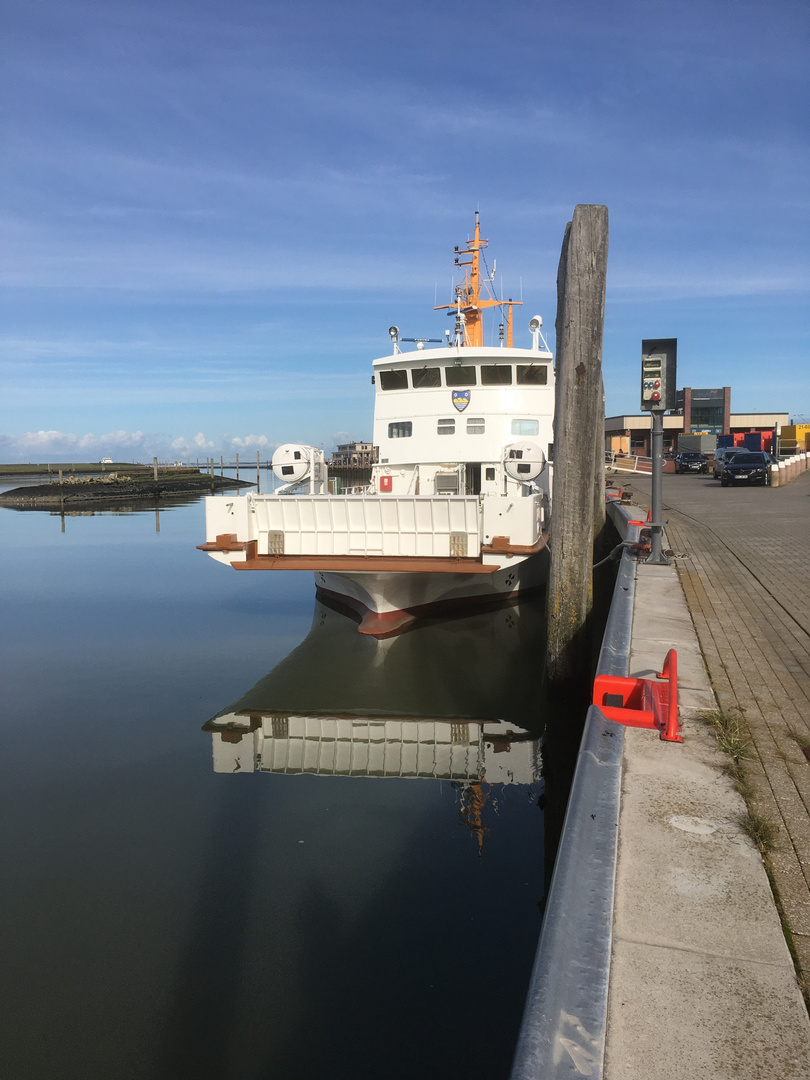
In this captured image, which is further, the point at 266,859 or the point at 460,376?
the point at 460,376

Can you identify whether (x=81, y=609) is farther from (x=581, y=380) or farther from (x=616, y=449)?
(x=616, y=449)

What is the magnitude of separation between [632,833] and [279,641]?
30.9 ft

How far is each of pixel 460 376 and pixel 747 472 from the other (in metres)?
17.4

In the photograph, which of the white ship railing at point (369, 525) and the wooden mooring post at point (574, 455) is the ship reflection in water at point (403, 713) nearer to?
the wooden mooring post at point (574, 455)

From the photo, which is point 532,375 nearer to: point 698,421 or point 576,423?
point 576,423

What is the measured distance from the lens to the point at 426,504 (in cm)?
1029

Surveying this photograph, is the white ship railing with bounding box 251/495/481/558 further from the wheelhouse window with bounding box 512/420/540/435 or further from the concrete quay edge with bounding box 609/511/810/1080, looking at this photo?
the concrete quay edge with bounding box 609/511/810/1080

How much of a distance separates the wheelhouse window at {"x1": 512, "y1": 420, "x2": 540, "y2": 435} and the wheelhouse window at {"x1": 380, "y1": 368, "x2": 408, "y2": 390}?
8.13ft

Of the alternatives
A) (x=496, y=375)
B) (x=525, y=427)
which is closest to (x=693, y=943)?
(x=525, y=427)

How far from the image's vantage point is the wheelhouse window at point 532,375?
49.1 feet

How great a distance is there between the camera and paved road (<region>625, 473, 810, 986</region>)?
3117 mm

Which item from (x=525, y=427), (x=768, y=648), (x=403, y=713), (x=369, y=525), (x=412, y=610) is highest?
(x=525, y=427)

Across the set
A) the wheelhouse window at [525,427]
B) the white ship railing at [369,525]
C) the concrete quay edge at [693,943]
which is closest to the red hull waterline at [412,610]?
the white ship railing at [369,525]

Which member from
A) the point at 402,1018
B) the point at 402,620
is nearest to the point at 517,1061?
the point at 402,1018
